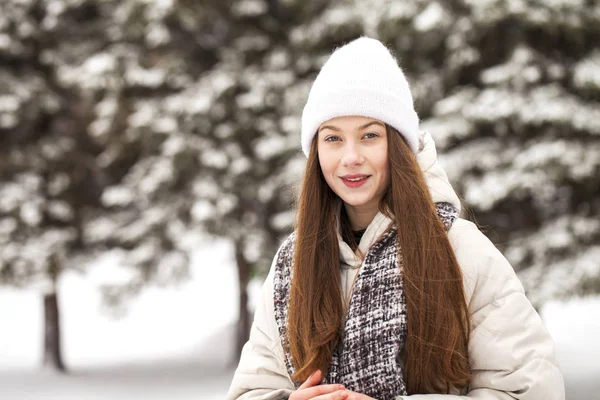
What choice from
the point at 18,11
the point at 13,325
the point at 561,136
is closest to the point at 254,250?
the point at 561,136

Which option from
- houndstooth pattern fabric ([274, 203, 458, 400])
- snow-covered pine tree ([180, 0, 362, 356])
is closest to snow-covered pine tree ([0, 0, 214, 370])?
snow-covered pine tree ([180, 0, 362, 356])

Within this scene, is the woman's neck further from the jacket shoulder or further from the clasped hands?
the clasped hands

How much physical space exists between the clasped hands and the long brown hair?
0.03 metres

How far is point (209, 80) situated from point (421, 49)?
262 cm

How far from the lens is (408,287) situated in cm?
192

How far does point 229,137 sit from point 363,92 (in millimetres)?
7341

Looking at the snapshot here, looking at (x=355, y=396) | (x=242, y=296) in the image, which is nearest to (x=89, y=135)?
(x=242, y=296)

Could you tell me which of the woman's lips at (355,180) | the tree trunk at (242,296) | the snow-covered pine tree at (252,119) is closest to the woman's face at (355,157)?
the woman's lips at (355,180)

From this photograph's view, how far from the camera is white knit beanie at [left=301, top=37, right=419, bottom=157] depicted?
1.99 metres

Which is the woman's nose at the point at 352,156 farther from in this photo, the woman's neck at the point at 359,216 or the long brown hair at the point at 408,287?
the woman's neck at the point at 359,216

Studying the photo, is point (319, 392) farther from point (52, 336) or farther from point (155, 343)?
point (155, 343)

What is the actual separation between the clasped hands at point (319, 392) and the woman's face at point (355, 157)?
491 millimetres

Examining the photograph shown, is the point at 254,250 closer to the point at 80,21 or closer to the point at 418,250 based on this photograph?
the point at 80,21

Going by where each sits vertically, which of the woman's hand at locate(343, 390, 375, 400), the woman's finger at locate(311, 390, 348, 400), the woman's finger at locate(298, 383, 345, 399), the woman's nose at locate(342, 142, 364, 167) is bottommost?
the woman's hand at locate(343, 390, 375, 400)
